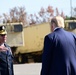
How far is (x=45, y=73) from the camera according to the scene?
557 centimetres

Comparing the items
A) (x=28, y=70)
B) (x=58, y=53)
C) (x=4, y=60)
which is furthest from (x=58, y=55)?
(x=28, y=70)

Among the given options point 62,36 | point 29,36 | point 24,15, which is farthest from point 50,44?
point 24,15

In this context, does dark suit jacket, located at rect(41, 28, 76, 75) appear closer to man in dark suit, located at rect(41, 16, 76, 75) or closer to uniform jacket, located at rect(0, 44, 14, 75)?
man in dark suit, located at rect(41, 16, 76, 75)

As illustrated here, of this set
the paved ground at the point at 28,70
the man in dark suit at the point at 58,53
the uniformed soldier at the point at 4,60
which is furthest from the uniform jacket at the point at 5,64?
the paved ground at the point at 28,70

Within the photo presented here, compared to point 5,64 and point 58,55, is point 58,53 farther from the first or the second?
point 5,64

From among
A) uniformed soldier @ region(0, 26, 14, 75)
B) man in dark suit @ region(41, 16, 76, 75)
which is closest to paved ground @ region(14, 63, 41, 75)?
uniformed soldier @ region(0, 26, 14, 75)

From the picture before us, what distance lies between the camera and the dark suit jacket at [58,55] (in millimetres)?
5574

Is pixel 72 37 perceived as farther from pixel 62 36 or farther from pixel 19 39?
pixel 19 39

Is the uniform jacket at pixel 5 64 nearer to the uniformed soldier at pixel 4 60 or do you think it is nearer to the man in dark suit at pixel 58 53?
the uniformed soldier at pixel 4 60

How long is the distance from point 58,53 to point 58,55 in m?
0.03

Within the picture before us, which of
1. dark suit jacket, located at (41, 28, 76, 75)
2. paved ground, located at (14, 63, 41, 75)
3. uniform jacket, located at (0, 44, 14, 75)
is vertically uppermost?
dark suit jacket, located at (41, 28, 76, 75)

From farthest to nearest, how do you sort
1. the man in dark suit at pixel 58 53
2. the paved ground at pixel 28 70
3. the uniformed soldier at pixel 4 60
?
the paved ground at pixel 28 70 < the uniformed soldier at pixel 4 60 < the man in dark suit at pixel 58 53

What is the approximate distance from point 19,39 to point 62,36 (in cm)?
1678

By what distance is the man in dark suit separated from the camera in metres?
5.57
